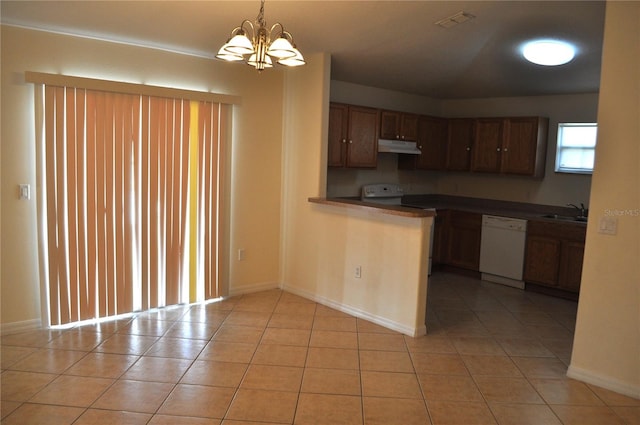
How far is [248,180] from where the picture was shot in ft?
16.1

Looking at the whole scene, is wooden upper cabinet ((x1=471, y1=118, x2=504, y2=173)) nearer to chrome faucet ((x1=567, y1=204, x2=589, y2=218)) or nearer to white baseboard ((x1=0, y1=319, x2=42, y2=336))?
chrome faucet ((x1=567, y1=204, x2=589, y2=218))

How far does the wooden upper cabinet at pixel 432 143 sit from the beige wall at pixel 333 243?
6.71 feet

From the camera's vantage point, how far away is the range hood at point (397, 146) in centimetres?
575

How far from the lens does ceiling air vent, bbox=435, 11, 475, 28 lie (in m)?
3.73

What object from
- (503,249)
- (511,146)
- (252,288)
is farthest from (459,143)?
(252,288)

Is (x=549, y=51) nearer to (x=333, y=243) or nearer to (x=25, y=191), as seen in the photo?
(x=333, y=243)

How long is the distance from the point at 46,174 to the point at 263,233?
2151 mm

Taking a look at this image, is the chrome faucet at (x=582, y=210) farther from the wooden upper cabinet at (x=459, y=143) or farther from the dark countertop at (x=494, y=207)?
the wooden upper cabinet at (x=459, y=143)

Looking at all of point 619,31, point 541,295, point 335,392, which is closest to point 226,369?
point 335,392

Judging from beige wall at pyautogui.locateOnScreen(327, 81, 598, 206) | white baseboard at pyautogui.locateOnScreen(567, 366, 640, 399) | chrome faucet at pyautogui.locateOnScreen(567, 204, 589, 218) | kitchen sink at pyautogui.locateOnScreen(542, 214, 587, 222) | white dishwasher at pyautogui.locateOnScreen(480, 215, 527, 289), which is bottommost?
white baseboard at pyautogui.locateOnScreen(567, 366, 640, 399)

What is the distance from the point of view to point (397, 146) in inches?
232

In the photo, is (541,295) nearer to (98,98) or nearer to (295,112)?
(295,112)

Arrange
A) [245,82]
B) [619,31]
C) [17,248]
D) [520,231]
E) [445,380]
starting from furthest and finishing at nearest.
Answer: [520,231] < [245,82] < [17,248] < [445,380] < [619,31]

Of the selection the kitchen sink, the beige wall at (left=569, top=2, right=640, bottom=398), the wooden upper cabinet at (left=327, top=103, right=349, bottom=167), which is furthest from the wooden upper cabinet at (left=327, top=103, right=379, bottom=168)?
the beige wall at (left=569, top=2, right=640, bottom=398)
